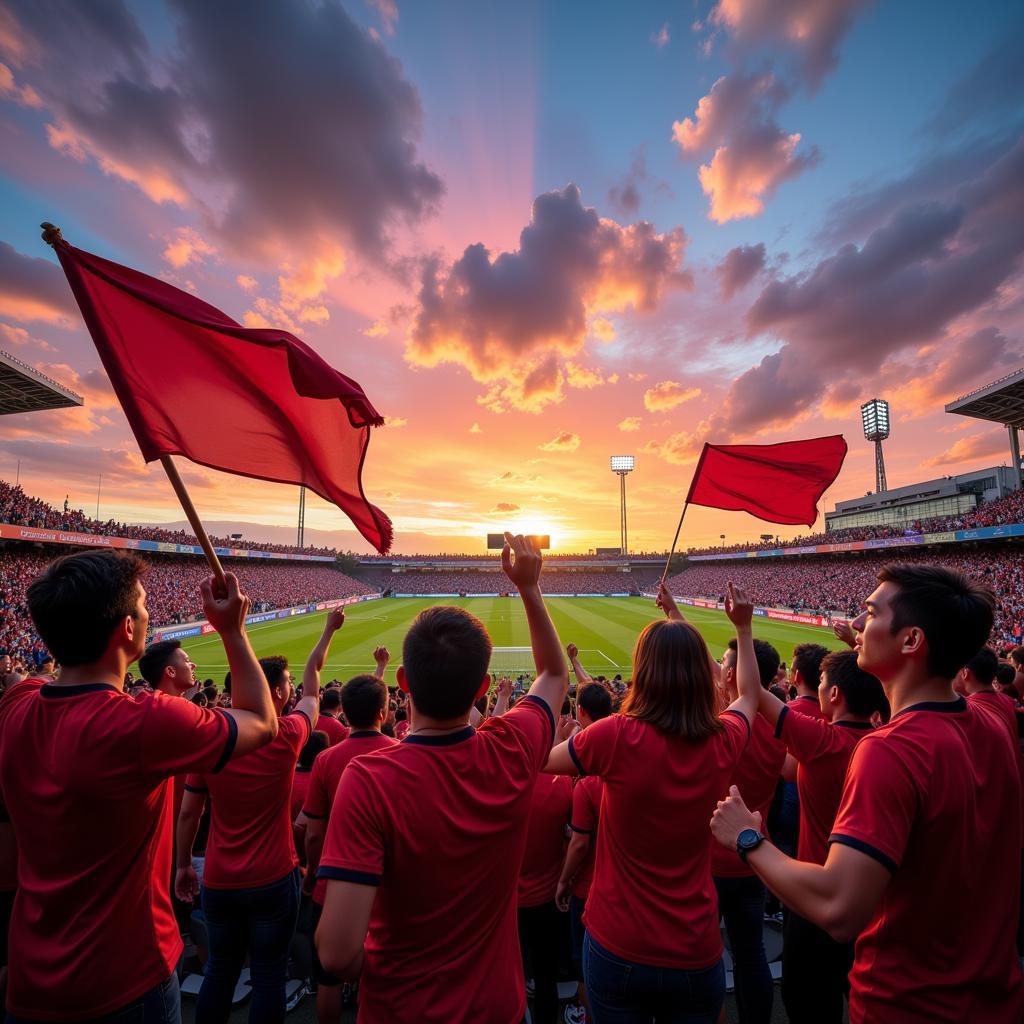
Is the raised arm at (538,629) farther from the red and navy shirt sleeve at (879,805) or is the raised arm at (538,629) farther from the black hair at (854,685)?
the black hair at (854,685)

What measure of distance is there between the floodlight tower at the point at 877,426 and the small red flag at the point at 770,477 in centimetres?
7414

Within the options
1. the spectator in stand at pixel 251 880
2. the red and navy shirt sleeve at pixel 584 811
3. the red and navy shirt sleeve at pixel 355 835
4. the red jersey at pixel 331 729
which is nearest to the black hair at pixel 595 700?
the red and navy shirt sleeve at pixel 584 811

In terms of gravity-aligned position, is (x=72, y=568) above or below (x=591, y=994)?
above

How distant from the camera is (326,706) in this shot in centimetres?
612

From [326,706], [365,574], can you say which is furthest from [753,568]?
[326,706]

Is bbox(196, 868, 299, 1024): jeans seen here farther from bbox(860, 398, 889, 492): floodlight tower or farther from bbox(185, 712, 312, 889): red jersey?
bbox(860, 398, 889, 492): floodlight tower

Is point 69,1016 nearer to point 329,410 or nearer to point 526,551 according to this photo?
point 526,551

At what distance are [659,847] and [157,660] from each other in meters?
3.68

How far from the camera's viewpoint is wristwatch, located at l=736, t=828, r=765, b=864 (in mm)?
1843

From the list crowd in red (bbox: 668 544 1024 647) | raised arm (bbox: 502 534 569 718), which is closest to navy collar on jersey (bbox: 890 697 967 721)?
raised arm (bbox: 502 534 569 718)

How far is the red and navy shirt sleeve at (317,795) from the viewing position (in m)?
3.50

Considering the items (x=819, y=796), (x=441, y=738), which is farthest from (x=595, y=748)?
(x=819, y=796)

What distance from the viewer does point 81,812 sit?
1922 mm

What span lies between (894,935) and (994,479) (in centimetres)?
7358
